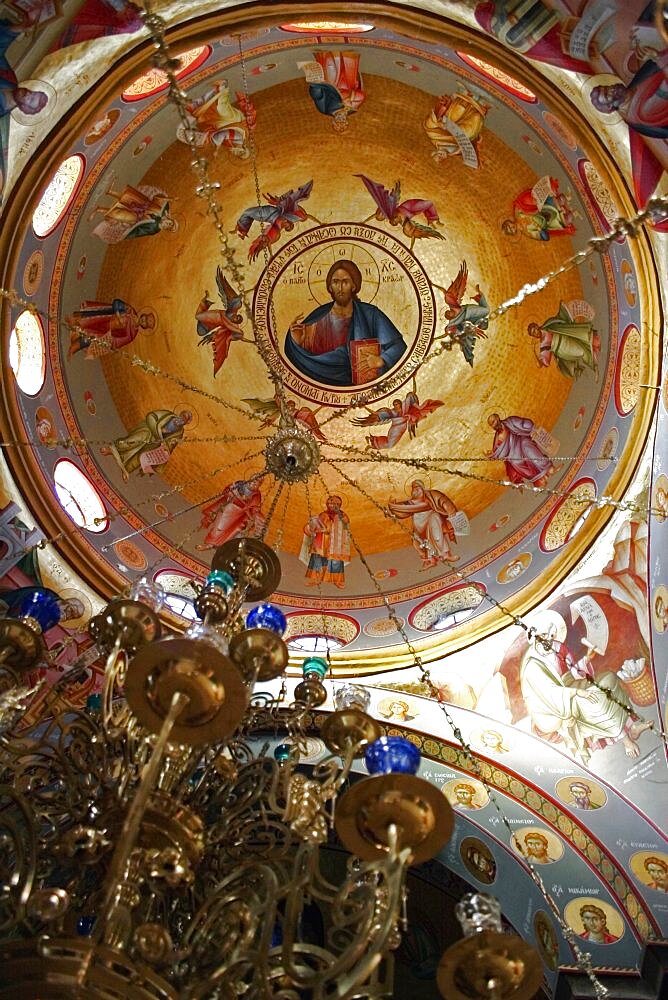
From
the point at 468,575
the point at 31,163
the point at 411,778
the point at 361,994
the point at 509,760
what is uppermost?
the point at 31,163

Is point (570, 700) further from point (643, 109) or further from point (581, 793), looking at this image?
point (643, 109)

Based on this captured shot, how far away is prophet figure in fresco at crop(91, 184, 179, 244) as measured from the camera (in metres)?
9.02

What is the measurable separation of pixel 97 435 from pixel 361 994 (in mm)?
7460

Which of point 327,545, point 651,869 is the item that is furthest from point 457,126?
point 651,869

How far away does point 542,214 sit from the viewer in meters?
8.98

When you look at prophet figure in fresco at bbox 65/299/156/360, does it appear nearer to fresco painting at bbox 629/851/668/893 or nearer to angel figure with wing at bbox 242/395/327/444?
angel figure with wing at bbox 242/395/327/444

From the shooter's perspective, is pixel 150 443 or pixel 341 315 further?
pixel 341 315

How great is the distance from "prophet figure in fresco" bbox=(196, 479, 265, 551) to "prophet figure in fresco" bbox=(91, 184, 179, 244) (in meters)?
3.11

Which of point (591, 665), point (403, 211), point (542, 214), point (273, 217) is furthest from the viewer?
point (273, 217)

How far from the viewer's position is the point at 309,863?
370 centimetres

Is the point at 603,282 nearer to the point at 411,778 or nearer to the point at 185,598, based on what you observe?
the point at 185,598

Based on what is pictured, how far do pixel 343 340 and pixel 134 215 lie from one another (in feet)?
9.59

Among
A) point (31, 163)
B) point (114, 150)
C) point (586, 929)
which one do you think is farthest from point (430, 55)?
point (586, 929)

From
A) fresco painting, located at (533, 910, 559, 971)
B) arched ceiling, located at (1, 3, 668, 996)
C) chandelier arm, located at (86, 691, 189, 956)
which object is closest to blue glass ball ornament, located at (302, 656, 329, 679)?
arched ceiling, located at (1, 3, 668, 996)
